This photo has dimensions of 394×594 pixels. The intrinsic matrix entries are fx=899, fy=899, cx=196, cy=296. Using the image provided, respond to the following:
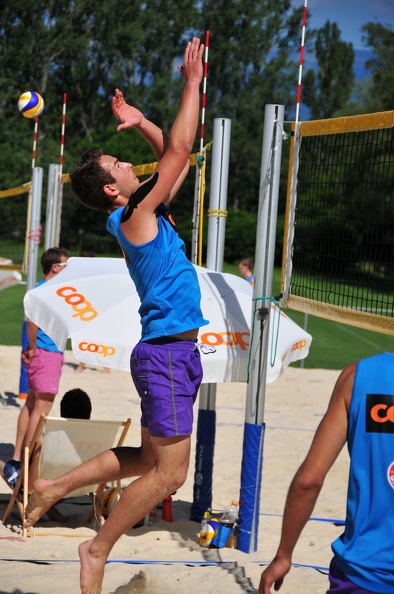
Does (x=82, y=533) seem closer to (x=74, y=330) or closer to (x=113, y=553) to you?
(x=113, y=553)

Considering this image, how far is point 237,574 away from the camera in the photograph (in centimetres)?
507

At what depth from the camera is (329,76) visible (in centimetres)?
6969

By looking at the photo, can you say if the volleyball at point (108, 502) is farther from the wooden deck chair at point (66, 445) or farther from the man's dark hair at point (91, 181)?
the man's dark hair at point (91, 181)

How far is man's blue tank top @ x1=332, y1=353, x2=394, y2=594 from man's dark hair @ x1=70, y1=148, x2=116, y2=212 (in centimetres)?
198

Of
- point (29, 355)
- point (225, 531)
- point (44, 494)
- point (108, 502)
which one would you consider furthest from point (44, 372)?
point (44, 494)

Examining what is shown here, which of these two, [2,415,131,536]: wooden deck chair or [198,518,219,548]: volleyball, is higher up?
[2,415,131,536]: wooden deck chair

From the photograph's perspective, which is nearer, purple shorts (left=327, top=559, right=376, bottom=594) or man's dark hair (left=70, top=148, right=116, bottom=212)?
purple shorts (left=327, top=559, right=376, bottom=594)

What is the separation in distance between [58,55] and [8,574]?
5120 cm

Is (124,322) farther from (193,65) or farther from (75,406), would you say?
(193,65)

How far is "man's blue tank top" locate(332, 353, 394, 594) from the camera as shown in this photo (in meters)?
2.33

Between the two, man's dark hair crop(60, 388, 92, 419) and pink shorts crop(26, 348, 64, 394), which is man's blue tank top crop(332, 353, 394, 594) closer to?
man's dark hair crop(60, 388, 92, 419)

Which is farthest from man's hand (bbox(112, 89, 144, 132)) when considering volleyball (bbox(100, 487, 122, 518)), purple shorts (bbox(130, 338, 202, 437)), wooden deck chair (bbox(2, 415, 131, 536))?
volleyball (bbox(100, 487, 122, 518))

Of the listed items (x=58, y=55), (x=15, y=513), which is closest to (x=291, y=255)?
(x=15, y=513)

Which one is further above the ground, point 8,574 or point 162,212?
point 162,212
